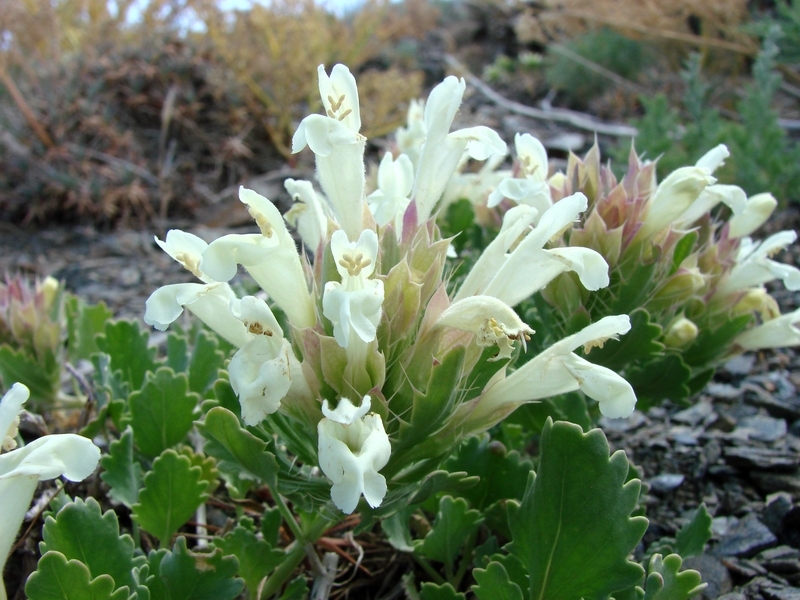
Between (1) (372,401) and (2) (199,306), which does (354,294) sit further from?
(2) (199,306)

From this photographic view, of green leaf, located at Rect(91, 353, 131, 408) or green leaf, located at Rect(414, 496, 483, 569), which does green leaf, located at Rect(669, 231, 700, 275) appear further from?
green leaf, located at Rect(91, 353, 131, 408)

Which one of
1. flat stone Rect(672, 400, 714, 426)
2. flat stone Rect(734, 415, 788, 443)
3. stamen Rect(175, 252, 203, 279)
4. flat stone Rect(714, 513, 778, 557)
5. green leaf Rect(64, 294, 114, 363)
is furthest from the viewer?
flat stone Rect(672, 400, 714, 426)

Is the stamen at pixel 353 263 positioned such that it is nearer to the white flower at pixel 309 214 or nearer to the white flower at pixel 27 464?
the white flower at pixel 309 214

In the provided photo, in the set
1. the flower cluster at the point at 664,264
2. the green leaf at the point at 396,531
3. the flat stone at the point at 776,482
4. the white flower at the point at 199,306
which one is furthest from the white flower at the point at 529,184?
the flat stone at the point at 776,482

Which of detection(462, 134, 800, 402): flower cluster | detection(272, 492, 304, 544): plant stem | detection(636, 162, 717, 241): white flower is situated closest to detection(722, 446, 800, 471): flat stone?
detection(462, 134, 800, 402): flower cluster

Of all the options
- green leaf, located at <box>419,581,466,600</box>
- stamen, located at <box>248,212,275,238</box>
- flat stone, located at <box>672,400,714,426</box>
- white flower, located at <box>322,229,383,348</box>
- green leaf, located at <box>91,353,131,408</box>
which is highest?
stamen, located at <box>248,212,275,238</box>

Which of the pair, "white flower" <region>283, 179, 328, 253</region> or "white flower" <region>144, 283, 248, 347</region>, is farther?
"white flower" <region>283, 179, 328, 253</region>

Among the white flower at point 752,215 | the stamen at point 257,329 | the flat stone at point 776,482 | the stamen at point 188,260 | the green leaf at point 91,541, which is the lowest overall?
the flat stone at point 776,482
